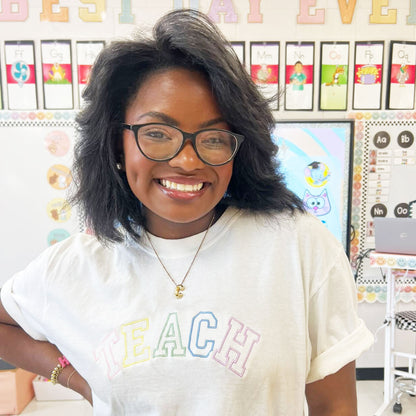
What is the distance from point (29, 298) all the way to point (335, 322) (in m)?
0.68

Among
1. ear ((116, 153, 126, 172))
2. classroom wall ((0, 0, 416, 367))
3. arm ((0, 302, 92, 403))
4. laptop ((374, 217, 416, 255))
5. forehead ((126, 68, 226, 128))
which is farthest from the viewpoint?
classroom wall ((0, 0, 416, 367))

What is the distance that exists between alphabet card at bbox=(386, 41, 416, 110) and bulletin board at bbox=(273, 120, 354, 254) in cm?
37

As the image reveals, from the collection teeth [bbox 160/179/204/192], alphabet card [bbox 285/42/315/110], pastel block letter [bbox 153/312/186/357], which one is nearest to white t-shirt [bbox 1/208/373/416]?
pastel block letter [bbox 153/312/186/357]

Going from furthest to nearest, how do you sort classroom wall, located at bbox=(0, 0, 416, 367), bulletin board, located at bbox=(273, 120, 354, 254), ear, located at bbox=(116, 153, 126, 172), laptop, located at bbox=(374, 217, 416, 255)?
1. bulletin board, located at bbox=(273, 120, 354, 254)
2. classroom wall, located at bbox=(0, 0, 416, 367)
3. laptop, located at bbox=(374, 217, 416, 255)
4. ear, located at bbox=(116, 153, 126, 172)

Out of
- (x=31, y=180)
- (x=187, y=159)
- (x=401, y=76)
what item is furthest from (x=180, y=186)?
(x=401, y=76)

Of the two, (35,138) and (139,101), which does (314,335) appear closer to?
(139,101)

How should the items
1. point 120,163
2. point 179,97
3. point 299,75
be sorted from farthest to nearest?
point 299,75
point 120,163
point 179,97

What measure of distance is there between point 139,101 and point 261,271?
43 cm

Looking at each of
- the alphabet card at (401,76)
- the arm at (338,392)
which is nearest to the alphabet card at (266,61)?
the alphabet card at (401,76)

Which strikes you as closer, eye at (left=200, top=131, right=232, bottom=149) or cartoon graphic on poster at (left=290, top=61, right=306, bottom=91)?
eye at (left=200, top=131, right=232, bottom=149)

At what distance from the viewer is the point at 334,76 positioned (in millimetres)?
2631

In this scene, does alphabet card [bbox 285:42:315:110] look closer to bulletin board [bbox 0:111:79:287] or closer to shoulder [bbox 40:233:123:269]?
bulletin board [bbox 0:111:79:287]

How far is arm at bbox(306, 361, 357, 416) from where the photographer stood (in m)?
0.78

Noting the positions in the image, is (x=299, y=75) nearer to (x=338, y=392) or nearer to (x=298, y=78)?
(x=298, y=78)
